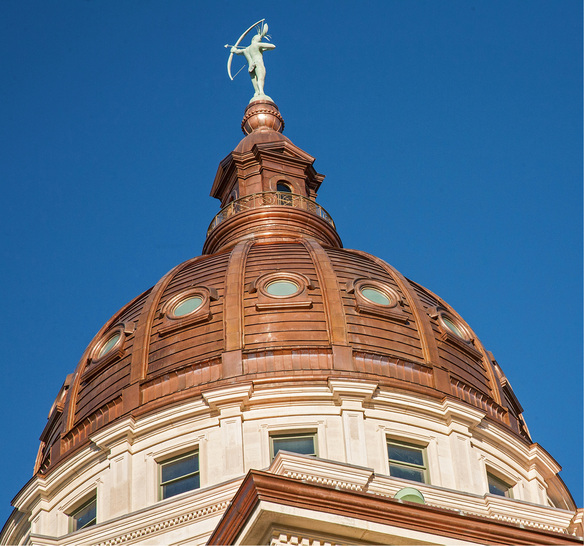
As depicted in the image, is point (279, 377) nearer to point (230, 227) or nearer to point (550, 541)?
point (230, 227)

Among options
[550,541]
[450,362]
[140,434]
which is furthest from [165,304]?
[550,541]

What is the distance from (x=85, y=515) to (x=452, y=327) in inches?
557

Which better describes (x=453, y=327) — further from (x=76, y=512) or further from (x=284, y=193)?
(x=76, y=512)

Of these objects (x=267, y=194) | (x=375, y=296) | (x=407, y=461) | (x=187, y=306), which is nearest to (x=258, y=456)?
(x=407, y=461)

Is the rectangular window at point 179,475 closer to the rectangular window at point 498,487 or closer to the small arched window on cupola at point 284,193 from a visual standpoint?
the rectangular window at point 498,487

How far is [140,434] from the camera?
161ft

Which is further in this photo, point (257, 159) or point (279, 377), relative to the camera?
point (257, 159)

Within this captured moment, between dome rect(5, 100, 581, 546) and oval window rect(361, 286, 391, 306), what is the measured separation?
0.10 metres

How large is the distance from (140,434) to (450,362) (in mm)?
10652

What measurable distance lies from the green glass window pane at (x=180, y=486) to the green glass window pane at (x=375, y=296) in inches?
358

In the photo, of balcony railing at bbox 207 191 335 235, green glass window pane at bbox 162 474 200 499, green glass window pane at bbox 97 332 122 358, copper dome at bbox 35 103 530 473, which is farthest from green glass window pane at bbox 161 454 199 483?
balcony railing at bbox 207 191 335 235

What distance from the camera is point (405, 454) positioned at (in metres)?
48.5

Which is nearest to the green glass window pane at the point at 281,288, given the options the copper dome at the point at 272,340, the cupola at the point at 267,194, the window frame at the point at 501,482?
the copper dome at the point at 272,340

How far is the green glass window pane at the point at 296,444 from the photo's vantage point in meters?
47.6
